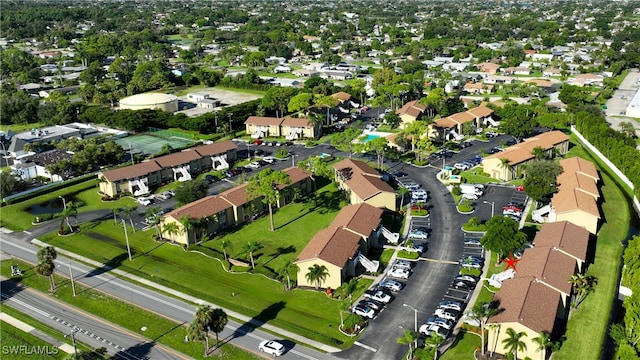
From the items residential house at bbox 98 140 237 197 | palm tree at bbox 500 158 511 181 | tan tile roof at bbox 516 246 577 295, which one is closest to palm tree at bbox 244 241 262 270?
tan tile roof at bbox 516 246 577 295

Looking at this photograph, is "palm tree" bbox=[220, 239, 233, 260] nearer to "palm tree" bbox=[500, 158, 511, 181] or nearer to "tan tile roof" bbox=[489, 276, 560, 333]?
"tan tile roof" bbox=[489, 276, 560, 333]

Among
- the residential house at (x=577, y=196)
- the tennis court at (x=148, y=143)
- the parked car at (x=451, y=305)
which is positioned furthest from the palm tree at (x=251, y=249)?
the tennis court at (x=148, y=143)

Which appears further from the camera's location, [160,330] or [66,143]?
[66,143]

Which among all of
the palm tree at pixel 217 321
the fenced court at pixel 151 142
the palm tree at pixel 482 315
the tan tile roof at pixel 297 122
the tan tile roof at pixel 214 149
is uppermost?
the palm tree at pixel 482 315

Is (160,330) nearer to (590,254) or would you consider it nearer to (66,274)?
(66,274)

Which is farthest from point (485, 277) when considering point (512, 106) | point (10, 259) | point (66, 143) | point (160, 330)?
point (66, 143)

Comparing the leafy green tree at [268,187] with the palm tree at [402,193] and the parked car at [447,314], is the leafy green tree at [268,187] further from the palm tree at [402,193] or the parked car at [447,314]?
the parked car at [447,314]
